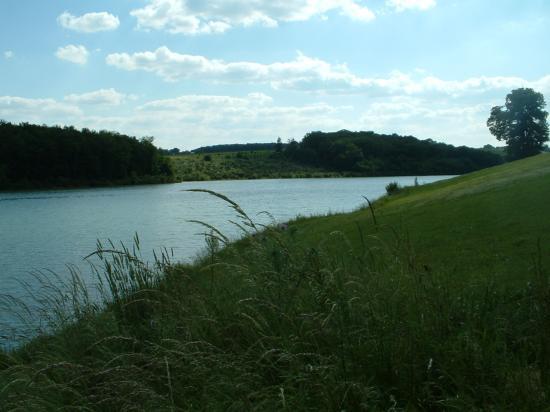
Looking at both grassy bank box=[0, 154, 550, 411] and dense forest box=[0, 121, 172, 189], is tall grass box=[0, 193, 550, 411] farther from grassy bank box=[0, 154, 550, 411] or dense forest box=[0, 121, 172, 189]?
dense forest box=[0, 121, 172, 189]

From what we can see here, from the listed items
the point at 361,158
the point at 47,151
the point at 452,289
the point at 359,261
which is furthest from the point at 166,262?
the point at 361,158

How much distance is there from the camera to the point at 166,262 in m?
7.30

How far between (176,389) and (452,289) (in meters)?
2.98

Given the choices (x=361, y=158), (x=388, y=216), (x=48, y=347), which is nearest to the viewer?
(x=48, y=347)

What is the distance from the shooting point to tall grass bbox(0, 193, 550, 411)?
430 cm

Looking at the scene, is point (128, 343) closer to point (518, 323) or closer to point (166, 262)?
point (166, 262)

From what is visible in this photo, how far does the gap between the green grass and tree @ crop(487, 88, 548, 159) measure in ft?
222

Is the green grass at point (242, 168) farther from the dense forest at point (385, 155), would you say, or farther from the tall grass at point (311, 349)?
the tall grass at point (311, 349)

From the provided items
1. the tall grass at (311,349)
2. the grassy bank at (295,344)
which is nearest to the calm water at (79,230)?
the grassy bank at (295,344)

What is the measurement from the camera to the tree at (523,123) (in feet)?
220

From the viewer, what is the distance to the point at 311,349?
5012mm

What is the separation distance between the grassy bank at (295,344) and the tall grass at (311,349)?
0.04ft

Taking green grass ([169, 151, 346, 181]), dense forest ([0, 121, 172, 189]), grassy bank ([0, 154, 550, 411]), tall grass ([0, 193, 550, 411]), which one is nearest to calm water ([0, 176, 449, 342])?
grassy bank ([0, 154, 550, 411])

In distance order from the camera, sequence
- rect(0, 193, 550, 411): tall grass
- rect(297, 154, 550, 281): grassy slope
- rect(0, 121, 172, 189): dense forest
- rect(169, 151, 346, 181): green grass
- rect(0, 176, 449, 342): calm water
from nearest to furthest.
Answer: rect(0, 193, 550, 411): tall grass
rect(297, 154, 550, 281): grassy slope
rect(0, 176, 449, 342): calm water
rect(0, 121, 172, 189): dense forest
rect(169, 151, 346, 181): green grass
